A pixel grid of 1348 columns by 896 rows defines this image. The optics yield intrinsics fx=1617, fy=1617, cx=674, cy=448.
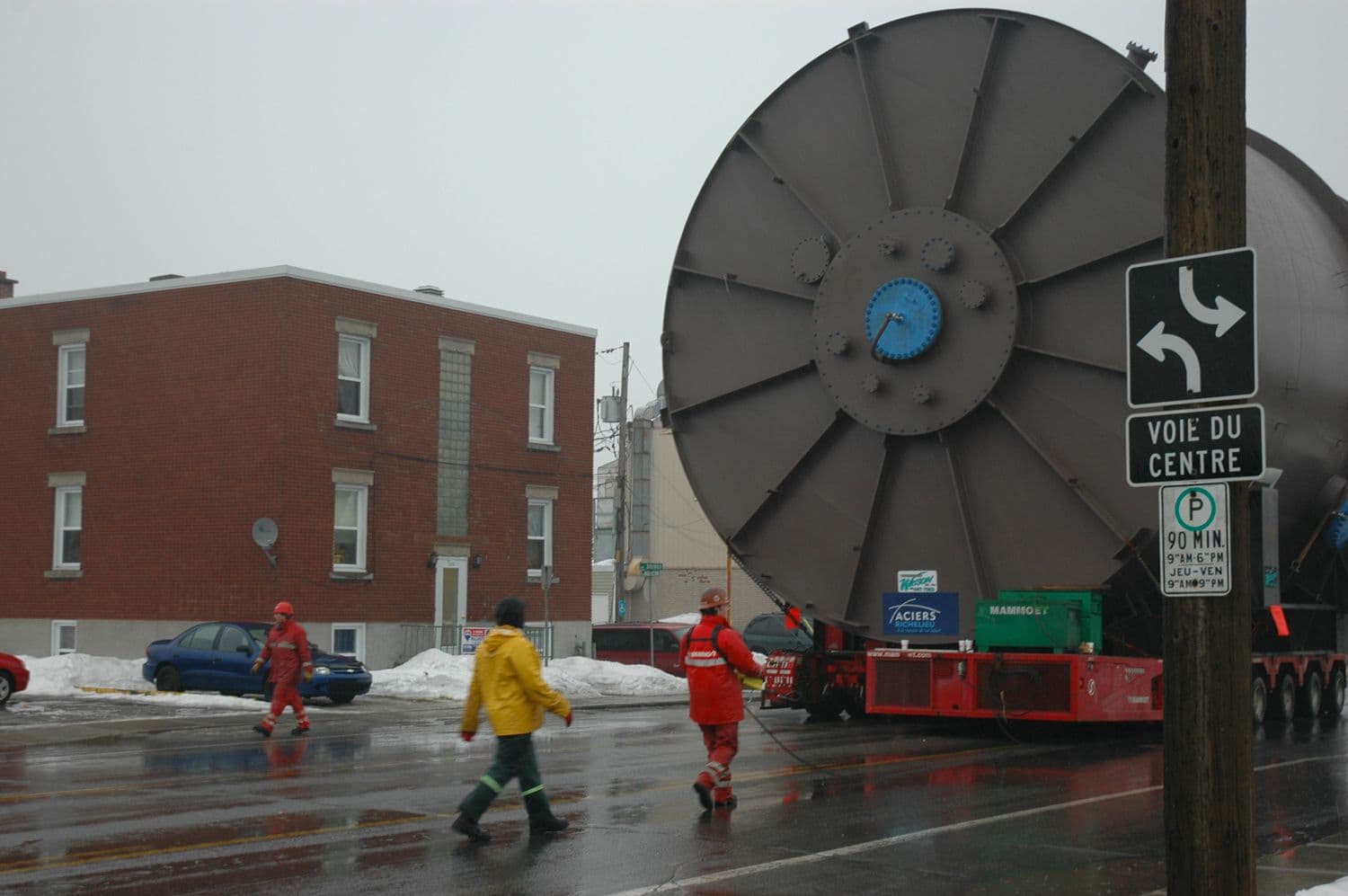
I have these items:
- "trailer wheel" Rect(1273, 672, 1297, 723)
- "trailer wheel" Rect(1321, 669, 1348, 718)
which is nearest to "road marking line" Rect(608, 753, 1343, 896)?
"trailer wheel" Rect(1273, 672, 1297, 723)

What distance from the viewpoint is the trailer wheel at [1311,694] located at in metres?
20.7

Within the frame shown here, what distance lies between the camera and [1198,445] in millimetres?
7023

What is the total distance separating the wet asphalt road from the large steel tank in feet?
7.59

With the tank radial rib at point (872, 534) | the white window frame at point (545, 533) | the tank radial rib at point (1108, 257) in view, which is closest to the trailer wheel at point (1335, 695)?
the tank radial rib at point (872, 534)

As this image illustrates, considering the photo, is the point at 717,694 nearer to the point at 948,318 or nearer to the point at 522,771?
the point at 522,771

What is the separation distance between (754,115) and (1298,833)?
10212 millimetres

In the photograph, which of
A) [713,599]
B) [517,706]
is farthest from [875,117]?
[517,706]

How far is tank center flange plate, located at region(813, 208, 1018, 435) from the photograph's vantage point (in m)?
16.2

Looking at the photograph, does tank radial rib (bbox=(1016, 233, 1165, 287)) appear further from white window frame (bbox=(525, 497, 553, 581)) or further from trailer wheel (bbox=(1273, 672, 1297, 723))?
white window frame (bbox=(525, 497, 553, 581))

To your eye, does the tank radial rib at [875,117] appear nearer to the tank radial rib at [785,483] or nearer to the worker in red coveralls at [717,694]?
the tank radial rib at [785,483]

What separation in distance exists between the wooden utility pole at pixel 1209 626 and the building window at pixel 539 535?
94.3 feet

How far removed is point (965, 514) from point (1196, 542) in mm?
9662

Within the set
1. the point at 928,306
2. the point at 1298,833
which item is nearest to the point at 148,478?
the point at 928,306

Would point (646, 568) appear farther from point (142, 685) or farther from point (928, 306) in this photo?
point (928, 306)
